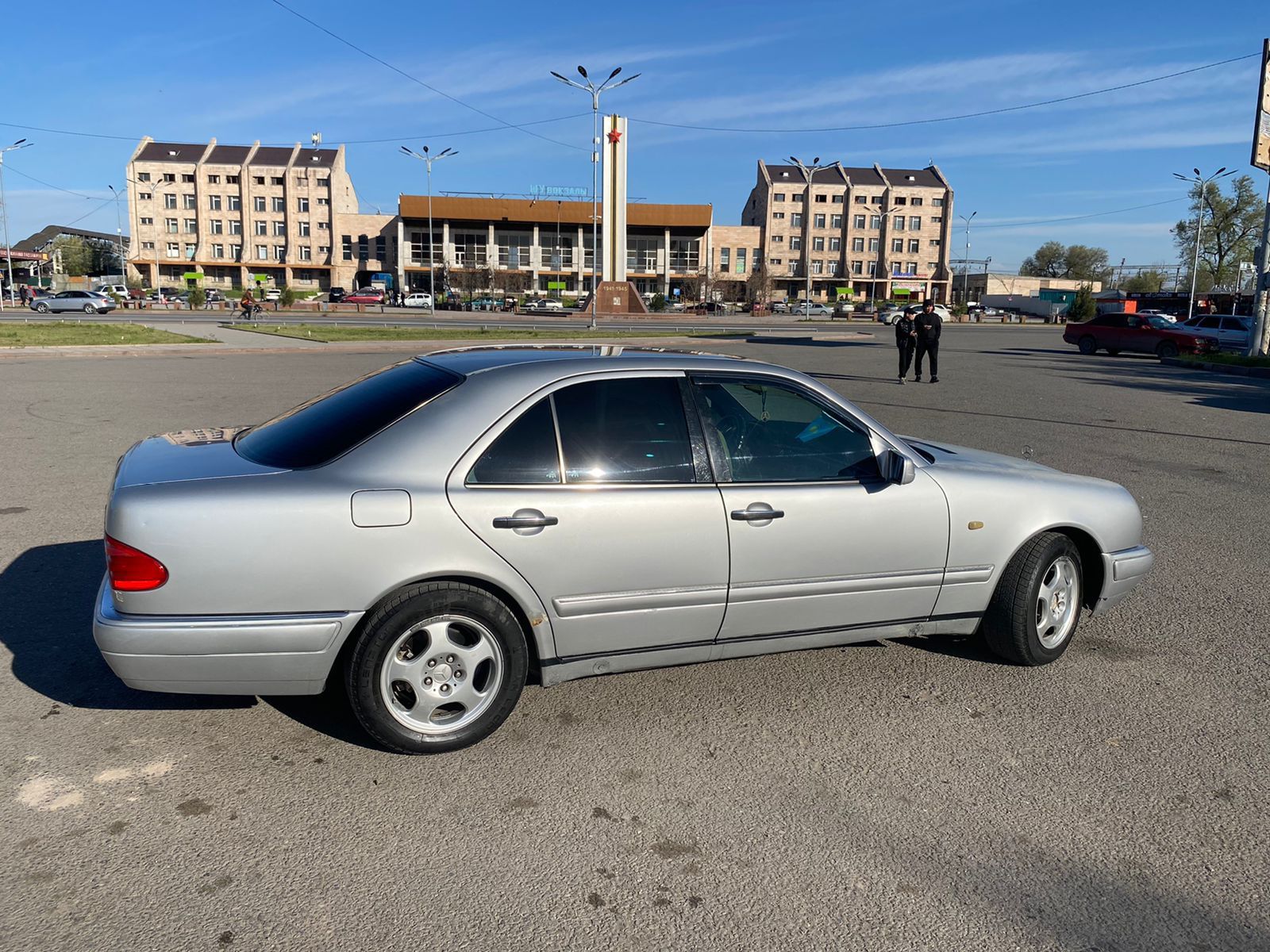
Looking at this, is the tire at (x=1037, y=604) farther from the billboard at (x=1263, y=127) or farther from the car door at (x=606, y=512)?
the billboard at (x=1263, y=127)

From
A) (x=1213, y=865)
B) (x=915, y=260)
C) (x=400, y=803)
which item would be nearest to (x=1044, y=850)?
(x=1213, y=865)

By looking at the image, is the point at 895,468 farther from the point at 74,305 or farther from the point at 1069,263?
the point at 1069,263

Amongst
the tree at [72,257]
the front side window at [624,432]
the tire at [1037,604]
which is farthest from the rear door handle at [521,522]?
the tree at [72,257]

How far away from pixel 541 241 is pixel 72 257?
55835mm

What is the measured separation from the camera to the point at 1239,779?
353 centimetres

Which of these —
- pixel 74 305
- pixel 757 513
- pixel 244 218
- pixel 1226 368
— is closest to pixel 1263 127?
pixel 1226 368

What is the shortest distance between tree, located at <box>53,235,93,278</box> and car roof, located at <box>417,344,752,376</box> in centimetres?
12426

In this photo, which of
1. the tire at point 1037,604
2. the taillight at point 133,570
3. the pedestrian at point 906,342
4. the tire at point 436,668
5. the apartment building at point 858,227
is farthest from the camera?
the apartment building at point 858,227

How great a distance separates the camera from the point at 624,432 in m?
3.86

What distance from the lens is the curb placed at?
80.0 ft

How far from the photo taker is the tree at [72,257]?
111 metres

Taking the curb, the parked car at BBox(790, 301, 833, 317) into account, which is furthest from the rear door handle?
the parked car at BBox(790, 301, 833, 317)

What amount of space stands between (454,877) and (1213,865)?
7.71 ft

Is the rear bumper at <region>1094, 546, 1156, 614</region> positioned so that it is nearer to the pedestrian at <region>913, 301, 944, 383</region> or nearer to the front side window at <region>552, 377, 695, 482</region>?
the front side window at <region>552, 377, 695, 482</region>
